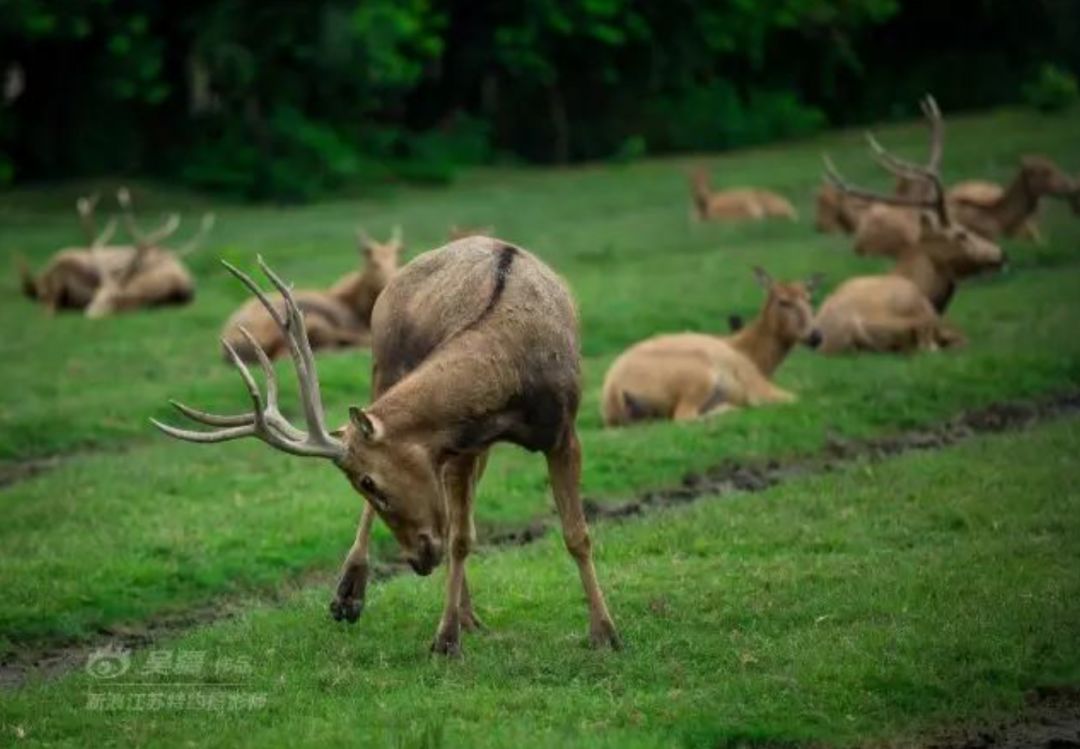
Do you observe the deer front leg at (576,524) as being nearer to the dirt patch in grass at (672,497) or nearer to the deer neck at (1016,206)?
the dirt patch in grass at (672,497)

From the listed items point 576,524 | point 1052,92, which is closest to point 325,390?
point 576,524

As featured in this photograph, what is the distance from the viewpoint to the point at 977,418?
1532 centimetres

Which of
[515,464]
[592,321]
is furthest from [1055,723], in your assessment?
[592,321]

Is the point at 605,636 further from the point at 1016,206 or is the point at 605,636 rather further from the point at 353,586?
the point at 1016,206

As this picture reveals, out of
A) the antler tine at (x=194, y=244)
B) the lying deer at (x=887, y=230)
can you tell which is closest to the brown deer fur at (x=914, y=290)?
the lying deer at (x=887, y=230)

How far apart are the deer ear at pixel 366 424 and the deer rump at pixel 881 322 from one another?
30.3 feet

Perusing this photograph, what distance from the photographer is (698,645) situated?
9.38 m

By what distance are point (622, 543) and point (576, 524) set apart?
223cm

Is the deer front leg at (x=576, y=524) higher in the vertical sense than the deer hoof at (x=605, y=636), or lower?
higher

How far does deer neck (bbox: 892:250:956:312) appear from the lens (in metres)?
18.8

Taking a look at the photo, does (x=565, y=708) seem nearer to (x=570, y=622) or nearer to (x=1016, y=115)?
(x=570, y=622)

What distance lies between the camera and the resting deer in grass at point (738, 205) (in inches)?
1089

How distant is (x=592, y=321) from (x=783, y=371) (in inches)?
111

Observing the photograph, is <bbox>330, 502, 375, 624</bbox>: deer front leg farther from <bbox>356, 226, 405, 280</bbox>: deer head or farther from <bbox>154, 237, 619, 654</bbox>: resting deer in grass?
<bbox>356, 226, 405, 280</bbox>: deer head
